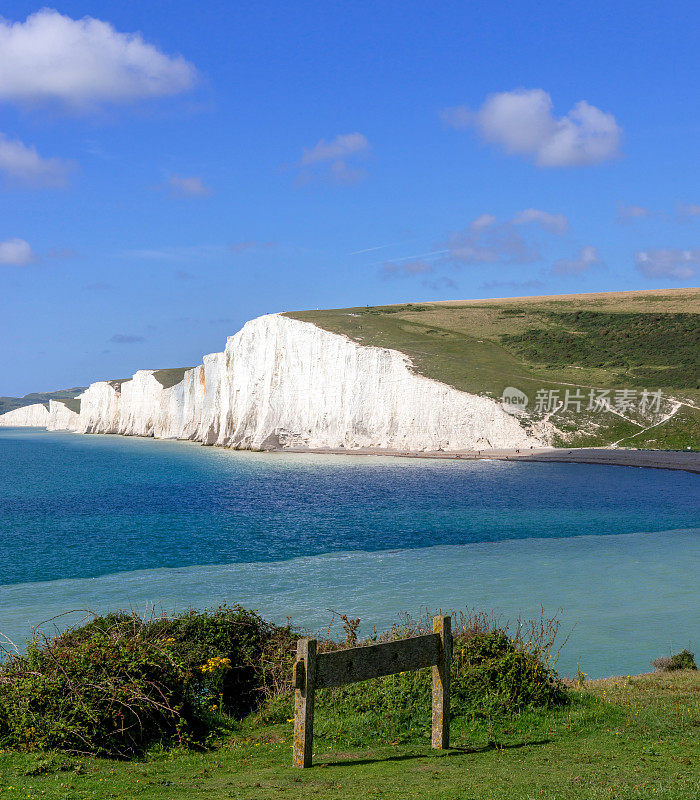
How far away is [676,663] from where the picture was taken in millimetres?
15734

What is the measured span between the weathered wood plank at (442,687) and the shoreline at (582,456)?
6923 centimetres

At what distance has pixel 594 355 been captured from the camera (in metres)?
112

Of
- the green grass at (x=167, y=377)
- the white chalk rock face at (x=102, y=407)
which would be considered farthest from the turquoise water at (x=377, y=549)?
the white chalk rock face at (x=102, y=407)

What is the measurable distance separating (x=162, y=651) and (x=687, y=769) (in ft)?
21.9

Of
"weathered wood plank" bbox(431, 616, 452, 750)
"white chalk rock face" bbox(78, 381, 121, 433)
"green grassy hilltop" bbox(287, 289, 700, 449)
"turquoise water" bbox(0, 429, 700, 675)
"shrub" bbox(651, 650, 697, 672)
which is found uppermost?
"green grassy hilltop" bbox(287, 289, 700, 449)

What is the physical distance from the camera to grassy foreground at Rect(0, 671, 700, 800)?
23.6 feet

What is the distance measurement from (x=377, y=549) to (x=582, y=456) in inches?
2173

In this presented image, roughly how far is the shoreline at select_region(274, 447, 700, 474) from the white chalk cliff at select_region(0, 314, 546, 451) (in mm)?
2790

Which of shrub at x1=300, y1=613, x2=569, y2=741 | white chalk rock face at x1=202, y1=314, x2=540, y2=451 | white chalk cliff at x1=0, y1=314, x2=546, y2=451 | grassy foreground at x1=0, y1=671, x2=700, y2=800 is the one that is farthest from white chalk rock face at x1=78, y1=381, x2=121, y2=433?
grassy foreground at x1=0, y1=671, x2=700, y2=800

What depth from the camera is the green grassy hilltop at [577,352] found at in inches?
3644
